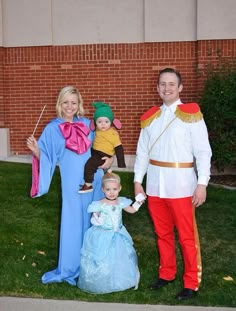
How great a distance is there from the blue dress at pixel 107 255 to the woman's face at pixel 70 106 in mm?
813

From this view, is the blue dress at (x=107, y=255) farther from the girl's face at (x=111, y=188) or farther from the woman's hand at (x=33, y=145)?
the woman's hand at (x=33, y=145)

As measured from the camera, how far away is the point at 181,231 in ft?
14.4

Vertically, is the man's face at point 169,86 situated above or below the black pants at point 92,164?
above

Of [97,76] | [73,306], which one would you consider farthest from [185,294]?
[97,76]

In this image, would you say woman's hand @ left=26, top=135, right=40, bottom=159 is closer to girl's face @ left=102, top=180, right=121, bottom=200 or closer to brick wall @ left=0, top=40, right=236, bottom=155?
girl's face @ left=102, top=180, right=121, bottom=200

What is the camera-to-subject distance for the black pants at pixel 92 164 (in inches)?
183

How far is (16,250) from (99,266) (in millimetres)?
1761

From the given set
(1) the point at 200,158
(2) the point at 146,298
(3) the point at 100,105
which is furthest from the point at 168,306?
(3) the point at 100,105

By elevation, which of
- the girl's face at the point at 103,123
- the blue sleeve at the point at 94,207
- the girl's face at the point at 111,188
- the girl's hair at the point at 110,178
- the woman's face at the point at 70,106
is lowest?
the blue sleeve at the point at 94,207

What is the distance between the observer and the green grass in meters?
4.70

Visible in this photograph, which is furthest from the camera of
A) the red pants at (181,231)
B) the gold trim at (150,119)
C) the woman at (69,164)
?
the woman at (69,164)

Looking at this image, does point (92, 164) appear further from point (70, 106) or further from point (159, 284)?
point (159, 284)

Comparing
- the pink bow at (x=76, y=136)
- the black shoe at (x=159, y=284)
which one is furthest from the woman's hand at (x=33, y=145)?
the black shoe at (x=159, y=284)

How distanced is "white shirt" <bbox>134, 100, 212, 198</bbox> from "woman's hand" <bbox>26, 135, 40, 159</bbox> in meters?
0.97
